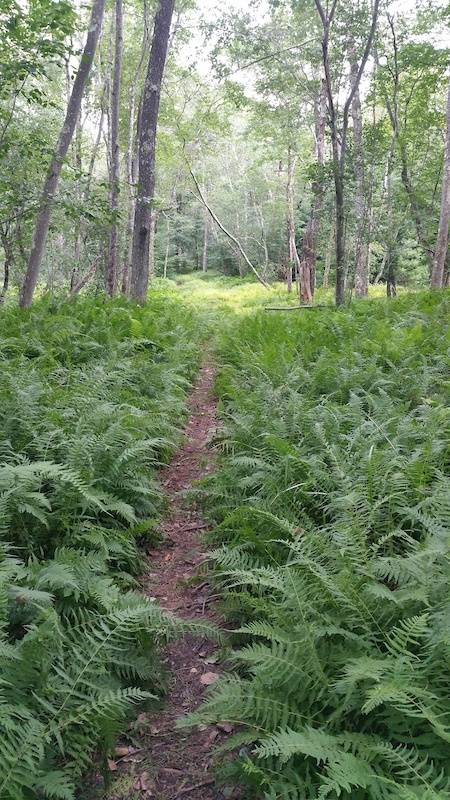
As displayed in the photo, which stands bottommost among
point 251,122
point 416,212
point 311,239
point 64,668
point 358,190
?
point 64,668

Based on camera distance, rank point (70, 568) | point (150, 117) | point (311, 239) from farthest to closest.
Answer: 1. point (311, 239)
2. point (150, 117)
3. point (70, 568)

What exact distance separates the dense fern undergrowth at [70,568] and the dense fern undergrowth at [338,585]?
0.49 metres

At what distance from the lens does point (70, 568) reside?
270 cm

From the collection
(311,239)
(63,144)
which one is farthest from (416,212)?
Result: (63,144)

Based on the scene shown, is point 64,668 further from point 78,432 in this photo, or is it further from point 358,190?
point 358,190

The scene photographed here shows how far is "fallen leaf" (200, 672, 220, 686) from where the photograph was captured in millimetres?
2736

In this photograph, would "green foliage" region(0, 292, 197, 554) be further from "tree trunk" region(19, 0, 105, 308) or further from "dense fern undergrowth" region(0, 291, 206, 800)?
"tree trunk" region(19, 0, 105, 308)

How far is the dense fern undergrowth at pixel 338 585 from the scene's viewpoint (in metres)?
1.84

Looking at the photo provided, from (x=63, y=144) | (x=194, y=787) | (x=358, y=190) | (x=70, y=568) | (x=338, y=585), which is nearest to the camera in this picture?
(x=194, y=787)

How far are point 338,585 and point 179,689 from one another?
1091 mm

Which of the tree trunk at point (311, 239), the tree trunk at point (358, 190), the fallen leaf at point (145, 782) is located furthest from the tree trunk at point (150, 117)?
the fallen leaf at point (145, 782)

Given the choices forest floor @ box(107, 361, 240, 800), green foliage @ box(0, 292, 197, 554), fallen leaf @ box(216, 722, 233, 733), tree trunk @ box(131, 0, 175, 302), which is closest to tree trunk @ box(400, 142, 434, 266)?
tree trunk @ box(131, 0, 175, 302)

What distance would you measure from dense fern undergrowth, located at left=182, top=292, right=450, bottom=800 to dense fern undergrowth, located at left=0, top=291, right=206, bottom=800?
486 mm

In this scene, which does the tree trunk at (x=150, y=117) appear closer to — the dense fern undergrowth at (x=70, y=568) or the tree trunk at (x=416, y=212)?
the dense fern undergrowth at (x=70, y=568)
